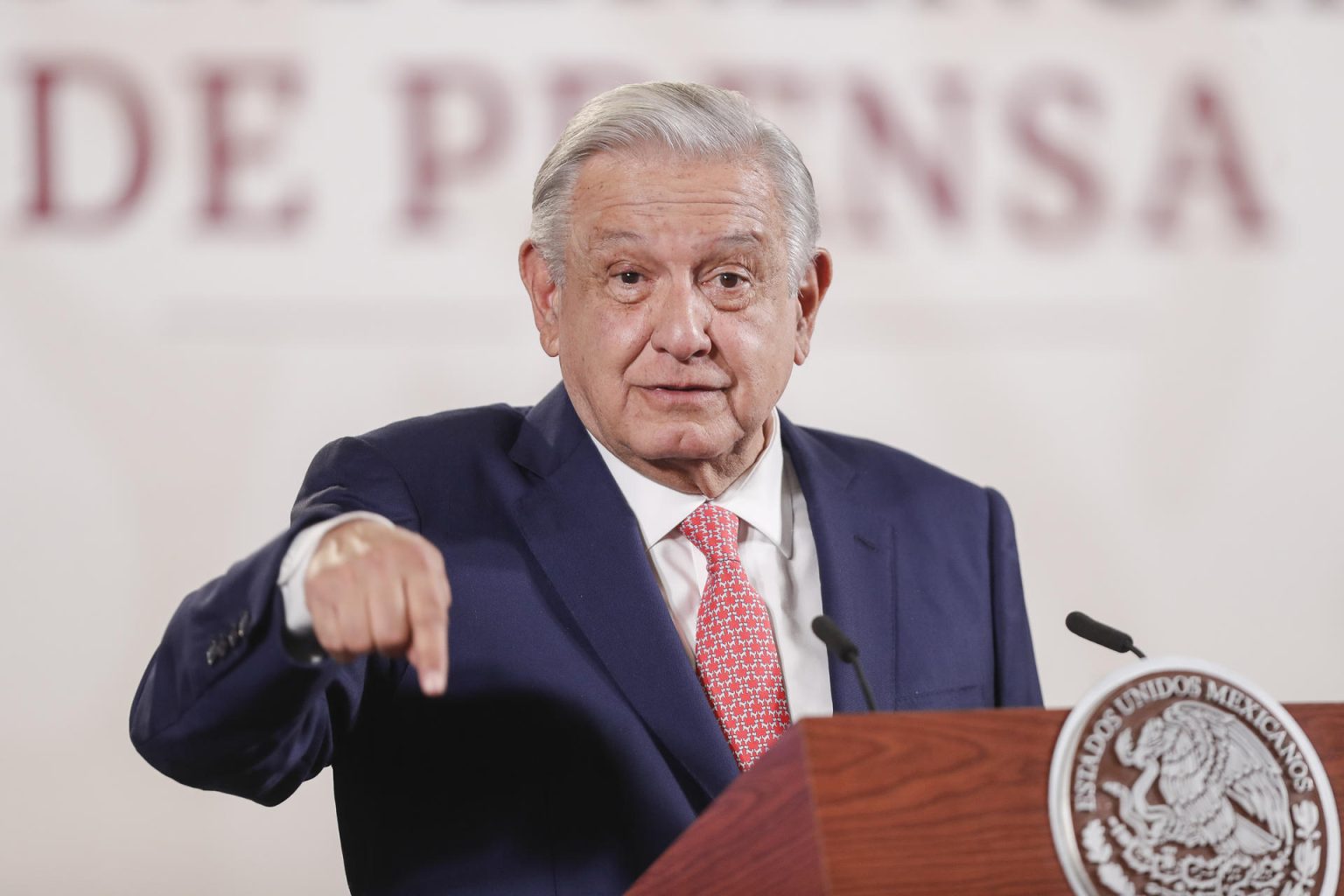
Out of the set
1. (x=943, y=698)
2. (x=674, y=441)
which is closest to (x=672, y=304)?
(x=674, y=441)

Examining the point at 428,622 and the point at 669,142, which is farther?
the point at 669,142

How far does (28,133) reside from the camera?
2.60 meters

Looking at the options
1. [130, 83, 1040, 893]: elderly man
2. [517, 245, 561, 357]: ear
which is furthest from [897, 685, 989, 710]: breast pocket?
[517, 245, 561, 357]: ear

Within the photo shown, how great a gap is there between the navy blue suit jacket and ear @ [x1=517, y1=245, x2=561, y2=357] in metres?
0.08

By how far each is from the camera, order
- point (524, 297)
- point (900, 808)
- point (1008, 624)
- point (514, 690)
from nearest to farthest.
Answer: point (900, 808) < point (514, 690) < point (1008, 624) < point (524, 297)

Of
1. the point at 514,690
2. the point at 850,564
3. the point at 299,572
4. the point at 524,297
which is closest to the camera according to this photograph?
the point at 299,572

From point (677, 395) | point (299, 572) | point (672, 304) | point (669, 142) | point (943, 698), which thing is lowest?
point (943, 698)

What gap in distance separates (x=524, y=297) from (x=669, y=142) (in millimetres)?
822

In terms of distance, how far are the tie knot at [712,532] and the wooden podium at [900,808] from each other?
0.72m

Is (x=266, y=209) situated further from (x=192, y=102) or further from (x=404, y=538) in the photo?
(x=404, y=538)

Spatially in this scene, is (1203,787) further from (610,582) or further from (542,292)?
(542,292)

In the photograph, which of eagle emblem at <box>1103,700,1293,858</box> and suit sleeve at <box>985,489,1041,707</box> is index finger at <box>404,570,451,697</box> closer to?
eagle emblem at <box>1103,700,1293,858</box>

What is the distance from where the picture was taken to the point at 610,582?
72.2 inches

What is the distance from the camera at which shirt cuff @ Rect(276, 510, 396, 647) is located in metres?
1.33
